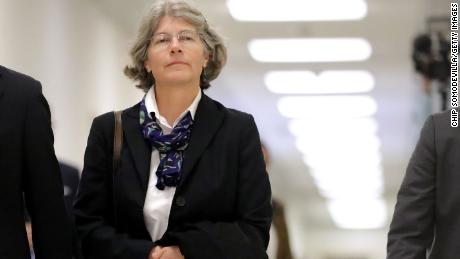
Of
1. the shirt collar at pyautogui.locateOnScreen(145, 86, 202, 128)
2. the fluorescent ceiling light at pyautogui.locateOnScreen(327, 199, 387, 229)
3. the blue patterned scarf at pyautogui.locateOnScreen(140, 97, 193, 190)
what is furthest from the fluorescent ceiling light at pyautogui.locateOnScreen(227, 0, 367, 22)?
the fluorescent ceiling light at pyautogui.locateOnScreen(327, 199, 387, 229)

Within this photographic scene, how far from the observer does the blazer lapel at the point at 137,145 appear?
12.8ft

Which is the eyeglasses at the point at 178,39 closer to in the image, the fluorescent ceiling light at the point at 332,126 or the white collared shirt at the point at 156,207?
the white collared shirt at the point at 156,207

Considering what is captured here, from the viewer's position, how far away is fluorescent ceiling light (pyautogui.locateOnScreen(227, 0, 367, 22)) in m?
12.2

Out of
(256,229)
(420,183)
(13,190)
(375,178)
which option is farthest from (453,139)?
(375,178)

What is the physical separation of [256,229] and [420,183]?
66cm

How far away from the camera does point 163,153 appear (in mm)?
3955

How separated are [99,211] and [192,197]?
35cm

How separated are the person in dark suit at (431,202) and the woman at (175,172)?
1.70ft

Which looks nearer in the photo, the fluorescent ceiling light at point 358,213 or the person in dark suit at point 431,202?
the person in dark suit at point 431,202

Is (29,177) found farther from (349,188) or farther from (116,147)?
(349,188)

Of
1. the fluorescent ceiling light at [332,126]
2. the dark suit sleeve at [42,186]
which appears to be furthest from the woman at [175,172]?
the fluorescent ceiling light at [332,126]

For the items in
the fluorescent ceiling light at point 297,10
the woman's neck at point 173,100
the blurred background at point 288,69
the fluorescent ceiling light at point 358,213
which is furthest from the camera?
the fluorescent ceiling light at point 358,213

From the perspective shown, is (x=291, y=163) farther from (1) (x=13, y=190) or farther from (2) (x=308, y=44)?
(1) (x=13, y=190)

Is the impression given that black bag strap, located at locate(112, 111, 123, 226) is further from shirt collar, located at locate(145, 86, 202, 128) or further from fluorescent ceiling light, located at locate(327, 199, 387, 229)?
fluorescent ceiling light, located at locate(327, 199, 387, 229)
